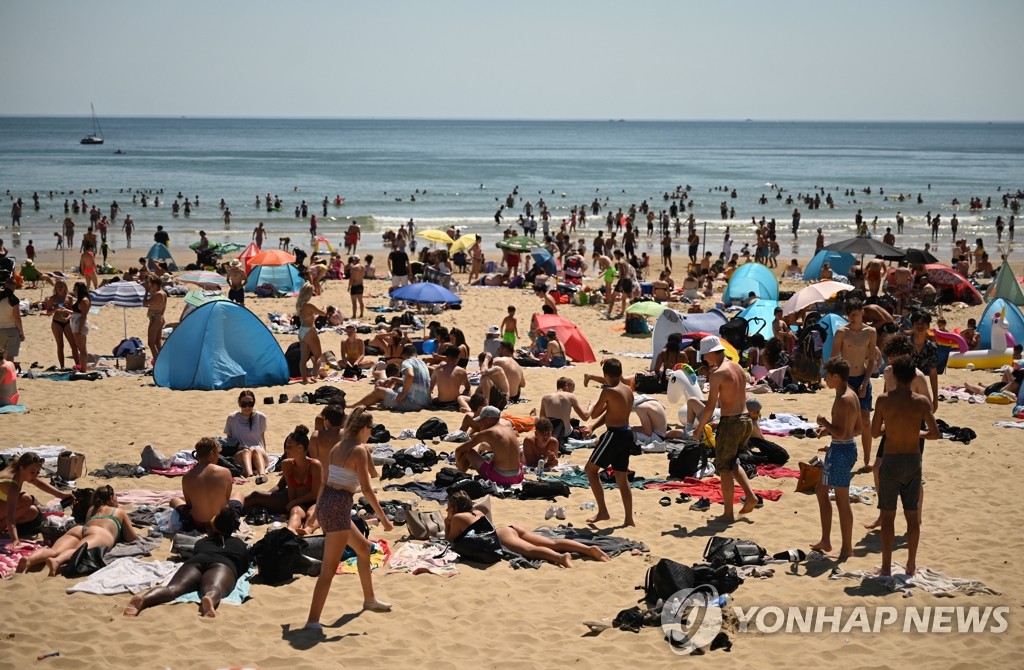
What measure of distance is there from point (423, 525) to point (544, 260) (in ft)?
55.9

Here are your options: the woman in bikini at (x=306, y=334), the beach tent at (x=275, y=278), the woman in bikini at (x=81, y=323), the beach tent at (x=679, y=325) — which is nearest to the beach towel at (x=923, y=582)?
the beach tent at (x=679, y=325)

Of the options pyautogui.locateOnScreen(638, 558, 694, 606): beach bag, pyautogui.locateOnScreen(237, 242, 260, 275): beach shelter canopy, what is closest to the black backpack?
pyautogui.locateOnScreen(638, 558, 694, 606): beach bag

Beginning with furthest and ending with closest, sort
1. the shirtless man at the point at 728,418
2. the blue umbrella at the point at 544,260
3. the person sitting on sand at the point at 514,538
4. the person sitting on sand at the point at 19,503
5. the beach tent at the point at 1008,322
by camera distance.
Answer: the blue umbrella at the point at 544,260 < the beach tent at the point at 1008,322 < the shirtless man at the point at 728,418 < the person sitting on sand at the point at 514,538 < the person sitting on sand at the point at 19,503

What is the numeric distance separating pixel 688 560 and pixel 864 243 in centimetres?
1258

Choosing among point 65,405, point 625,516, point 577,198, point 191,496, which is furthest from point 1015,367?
point 577,198

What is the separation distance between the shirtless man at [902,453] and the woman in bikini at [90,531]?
5.31 meters

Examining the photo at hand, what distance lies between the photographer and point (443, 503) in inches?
324

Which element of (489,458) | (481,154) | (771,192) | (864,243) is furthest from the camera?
(481,154)

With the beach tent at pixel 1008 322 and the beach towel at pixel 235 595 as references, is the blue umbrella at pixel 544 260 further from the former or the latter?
the beach towel at pixel 235 595

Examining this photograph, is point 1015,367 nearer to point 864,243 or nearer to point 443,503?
point 864,243

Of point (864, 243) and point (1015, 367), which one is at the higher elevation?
point (864, 243)

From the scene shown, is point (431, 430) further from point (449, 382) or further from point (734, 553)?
point (734, 553)

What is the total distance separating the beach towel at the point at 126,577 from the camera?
20.9 feet

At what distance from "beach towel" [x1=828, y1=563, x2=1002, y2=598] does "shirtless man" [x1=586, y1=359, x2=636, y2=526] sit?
1722 mm
